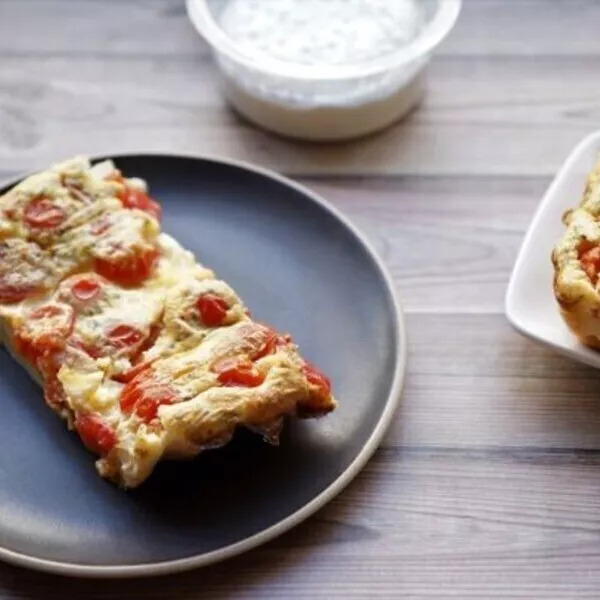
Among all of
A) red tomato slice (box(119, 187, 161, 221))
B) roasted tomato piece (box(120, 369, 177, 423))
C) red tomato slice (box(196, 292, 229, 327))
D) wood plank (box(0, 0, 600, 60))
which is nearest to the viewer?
roasted tomato piece (box(120, 369, 177, 423))

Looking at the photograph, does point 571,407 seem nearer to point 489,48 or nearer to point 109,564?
point 109,564

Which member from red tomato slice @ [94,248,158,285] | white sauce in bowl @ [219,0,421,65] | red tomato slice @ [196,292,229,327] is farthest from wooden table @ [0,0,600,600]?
red tomato slice @ [94,248,158,285]

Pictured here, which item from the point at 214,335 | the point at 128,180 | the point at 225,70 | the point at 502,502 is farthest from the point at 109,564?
the point at 225,70

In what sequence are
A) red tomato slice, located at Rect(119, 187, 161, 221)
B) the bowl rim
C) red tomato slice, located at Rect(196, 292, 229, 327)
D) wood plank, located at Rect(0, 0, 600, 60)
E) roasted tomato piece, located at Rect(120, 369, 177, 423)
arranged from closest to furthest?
roasted tomato piece, located at Rect(120, 369, 177, 423) < red tomato slice, located at Rect(196, 292, 229, 327) < red tomato slice, located at Rect(119, 187, 161, 221) < the bowl rim < wood plank, located at Rect(0, 0, 600, 60)

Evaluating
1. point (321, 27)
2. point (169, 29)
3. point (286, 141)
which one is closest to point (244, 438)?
point (286, 141)

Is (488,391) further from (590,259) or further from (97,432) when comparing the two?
(97,432)

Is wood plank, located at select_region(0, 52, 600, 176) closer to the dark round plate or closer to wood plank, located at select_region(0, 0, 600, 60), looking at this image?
wood plank, located at select_region(0, 0, 600, 60)

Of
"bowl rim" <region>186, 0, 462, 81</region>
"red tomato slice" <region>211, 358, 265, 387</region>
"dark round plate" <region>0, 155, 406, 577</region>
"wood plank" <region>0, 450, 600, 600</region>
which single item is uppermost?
"bowl rim" <region>186, 0, 462, 81</region>

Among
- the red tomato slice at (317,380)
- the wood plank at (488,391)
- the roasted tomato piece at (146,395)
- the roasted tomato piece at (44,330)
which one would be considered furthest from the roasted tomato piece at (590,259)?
the roasted tomato piece at (44,330)
